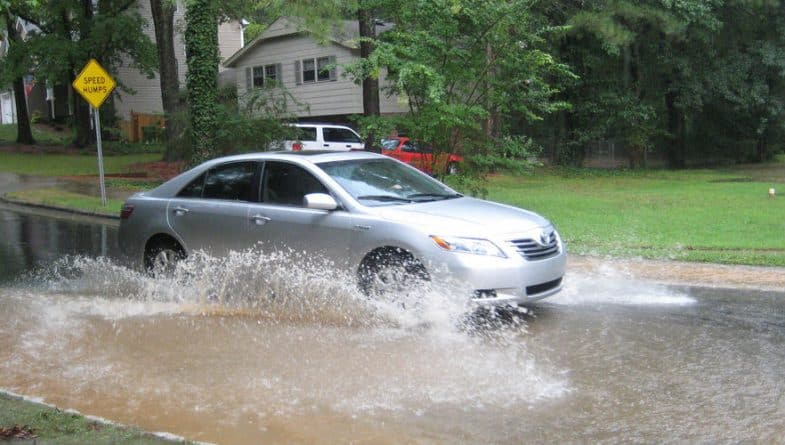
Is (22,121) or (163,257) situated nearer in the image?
(163,257)

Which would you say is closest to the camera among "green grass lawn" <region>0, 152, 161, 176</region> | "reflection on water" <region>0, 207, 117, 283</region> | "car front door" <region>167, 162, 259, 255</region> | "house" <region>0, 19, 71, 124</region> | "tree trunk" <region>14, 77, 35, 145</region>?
"car front door" <region>167, 162, 259, 255</region>

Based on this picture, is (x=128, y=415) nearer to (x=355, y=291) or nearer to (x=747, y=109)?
(x=355, y=291)

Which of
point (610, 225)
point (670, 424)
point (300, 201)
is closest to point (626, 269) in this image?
point (610, 225)

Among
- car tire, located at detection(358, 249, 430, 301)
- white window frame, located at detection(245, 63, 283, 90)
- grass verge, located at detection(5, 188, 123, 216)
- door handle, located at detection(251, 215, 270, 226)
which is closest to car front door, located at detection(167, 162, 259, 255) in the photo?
door handle, located at detection(251, 215, 270, 226)

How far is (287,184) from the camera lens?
316 inches

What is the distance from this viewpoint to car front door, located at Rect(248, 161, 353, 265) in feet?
24.5

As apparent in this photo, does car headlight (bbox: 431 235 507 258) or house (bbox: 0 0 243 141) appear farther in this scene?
house (bbox: 0 0 243 141)

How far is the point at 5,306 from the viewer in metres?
8.35

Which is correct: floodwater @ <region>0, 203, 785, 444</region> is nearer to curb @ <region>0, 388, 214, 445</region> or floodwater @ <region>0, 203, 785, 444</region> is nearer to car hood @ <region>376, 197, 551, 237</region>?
curb @ <region>0, 388, 214, 445</region>

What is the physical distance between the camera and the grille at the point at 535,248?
7.02 metres

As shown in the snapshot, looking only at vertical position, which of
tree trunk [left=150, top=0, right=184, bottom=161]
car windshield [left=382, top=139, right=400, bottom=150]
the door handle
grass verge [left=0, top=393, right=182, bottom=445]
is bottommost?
grass verge [left=0, top=393, right=182, bottom=445]

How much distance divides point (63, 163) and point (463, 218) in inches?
1092

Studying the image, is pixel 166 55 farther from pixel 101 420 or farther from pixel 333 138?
pixel 101 420

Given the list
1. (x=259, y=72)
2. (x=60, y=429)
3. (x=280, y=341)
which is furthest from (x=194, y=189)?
(x=259, y=72)
